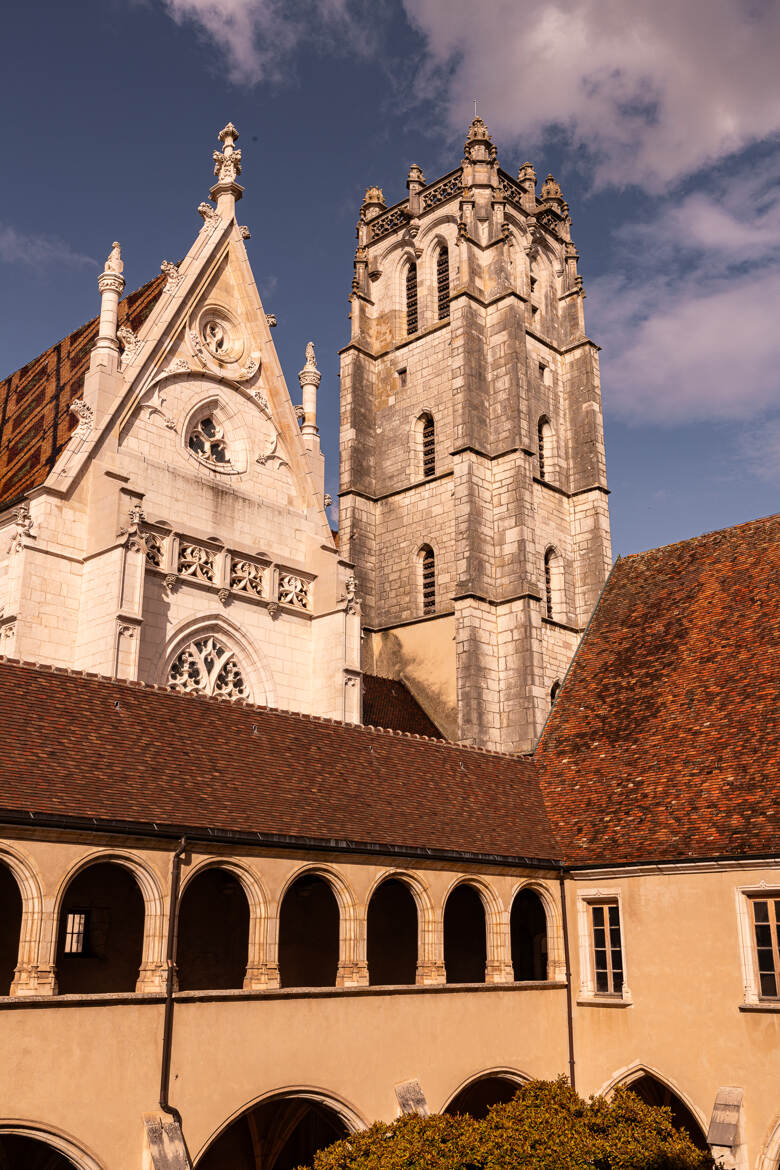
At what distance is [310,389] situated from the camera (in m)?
25.0

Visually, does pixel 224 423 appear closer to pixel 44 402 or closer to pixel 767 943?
pixel 44 402

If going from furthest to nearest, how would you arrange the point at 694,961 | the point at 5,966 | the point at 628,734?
the point at 628,734
the point at 694,961
the point at 5,966

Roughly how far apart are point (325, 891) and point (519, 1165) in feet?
21.5

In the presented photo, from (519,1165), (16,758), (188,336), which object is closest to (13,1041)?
(16,758)

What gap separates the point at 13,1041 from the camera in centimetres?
1124

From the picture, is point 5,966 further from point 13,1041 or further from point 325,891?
point 325,891

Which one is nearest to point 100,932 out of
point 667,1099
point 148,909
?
point 148,909

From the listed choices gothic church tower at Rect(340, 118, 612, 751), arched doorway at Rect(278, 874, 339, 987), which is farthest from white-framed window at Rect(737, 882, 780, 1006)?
gothic church tower at Rect(340, 118, 612, 751)

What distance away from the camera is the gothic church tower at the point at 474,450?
112 feet

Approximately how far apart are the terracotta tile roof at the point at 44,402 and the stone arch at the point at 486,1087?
1227 cm

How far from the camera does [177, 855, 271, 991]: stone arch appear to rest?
13820 mm

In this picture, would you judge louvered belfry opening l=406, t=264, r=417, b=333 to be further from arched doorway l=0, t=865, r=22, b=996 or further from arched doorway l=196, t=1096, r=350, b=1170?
arched doorway l=0, t=865, r=22, b=996

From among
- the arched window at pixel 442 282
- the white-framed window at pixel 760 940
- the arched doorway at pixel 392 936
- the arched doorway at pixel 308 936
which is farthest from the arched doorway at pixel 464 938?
the arched window at pixel 442 282

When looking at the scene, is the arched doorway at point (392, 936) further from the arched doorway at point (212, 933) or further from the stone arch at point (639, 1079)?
the stone arch at point (639, 1079)
